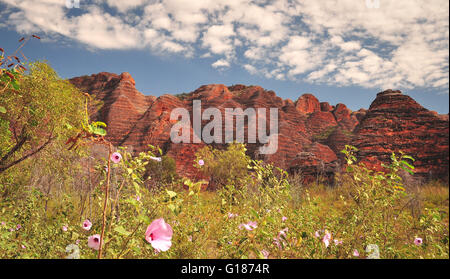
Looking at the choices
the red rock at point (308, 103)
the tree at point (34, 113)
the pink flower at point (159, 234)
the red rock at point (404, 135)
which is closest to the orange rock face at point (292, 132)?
the red rock at point (404, 135)

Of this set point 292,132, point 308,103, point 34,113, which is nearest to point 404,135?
point 292,132

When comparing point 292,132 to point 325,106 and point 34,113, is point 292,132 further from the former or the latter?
point 325,106

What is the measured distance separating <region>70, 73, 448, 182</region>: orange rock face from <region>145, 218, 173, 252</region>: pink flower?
719cm

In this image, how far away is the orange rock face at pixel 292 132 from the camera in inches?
763

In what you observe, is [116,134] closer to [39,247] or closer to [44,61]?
[44,61]

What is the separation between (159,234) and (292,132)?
32.3m

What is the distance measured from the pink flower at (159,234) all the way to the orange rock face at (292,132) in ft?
23.6

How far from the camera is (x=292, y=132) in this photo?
31.8 meters

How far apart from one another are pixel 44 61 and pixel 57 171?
2.55 metres

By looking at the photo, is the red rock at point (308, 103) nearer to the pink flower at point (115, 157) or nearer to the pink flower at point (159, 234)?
the pink flower at point (115, 157)

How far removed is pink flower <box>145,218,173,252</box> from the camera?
0.99 m

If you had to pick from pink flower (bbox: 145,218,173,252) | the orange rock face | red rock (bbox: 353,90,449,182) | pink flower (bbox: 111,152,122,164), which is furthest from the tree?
red rock (bbox: 353,90,449,182)

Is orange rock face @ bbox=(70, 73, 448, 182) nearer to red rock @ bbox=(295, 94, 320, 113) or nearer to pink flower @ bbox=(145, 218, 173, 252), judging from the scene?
pink flower @ bbox=(145, 218, 173, 252)
